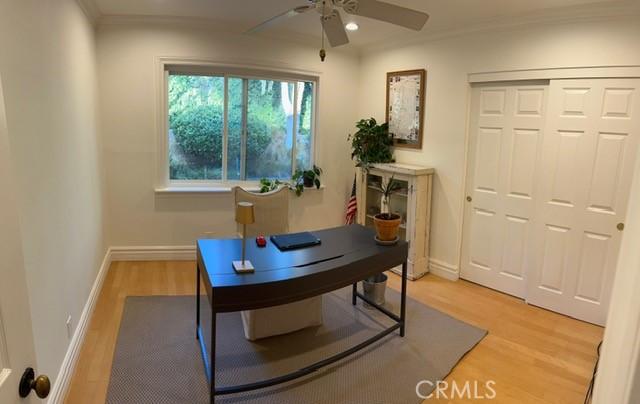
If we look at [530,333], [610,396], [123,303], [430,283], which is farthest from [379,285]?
[610,396]

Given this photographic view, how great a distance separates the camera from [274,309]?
299 centimetres

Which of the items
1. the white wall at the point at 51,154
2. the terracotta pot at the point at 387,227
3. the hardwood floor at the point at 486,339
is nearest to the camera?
the white wall at the point at 51,154

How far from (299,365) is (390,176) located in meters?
2.40

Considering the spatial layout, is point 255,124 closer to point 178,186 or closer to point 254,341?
point 178,186

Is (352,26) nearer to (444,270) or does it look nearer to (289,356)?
(444,270)

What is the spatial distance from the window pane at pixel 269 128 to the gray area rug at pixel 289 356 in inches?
78.2

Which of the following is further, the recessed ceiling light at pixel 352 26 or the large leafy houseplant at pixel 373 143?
the large leafy houseplant at pixel 373 143

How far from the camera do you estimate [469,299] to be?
12.7 feet

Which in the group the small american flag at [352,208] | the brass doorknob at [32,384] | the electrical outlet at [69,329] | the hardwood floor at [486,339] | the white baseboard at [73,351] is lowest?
the hardwood floor at [486,339]

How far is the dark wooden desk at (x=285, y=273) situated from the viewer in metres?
2.20

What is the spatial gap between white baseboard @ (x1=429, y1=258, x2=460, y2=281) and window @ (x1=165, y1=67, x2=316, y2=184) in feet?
6.23

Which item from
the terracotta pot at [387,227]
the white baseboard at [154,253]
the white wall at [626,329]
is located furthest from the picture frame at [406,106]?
the white wall at [626,329]

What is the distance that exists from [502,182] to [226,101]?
302 centimetres

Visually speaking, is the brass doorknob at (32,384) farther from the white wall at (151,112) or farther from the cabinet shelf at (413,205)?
the white wall at (151,112)
